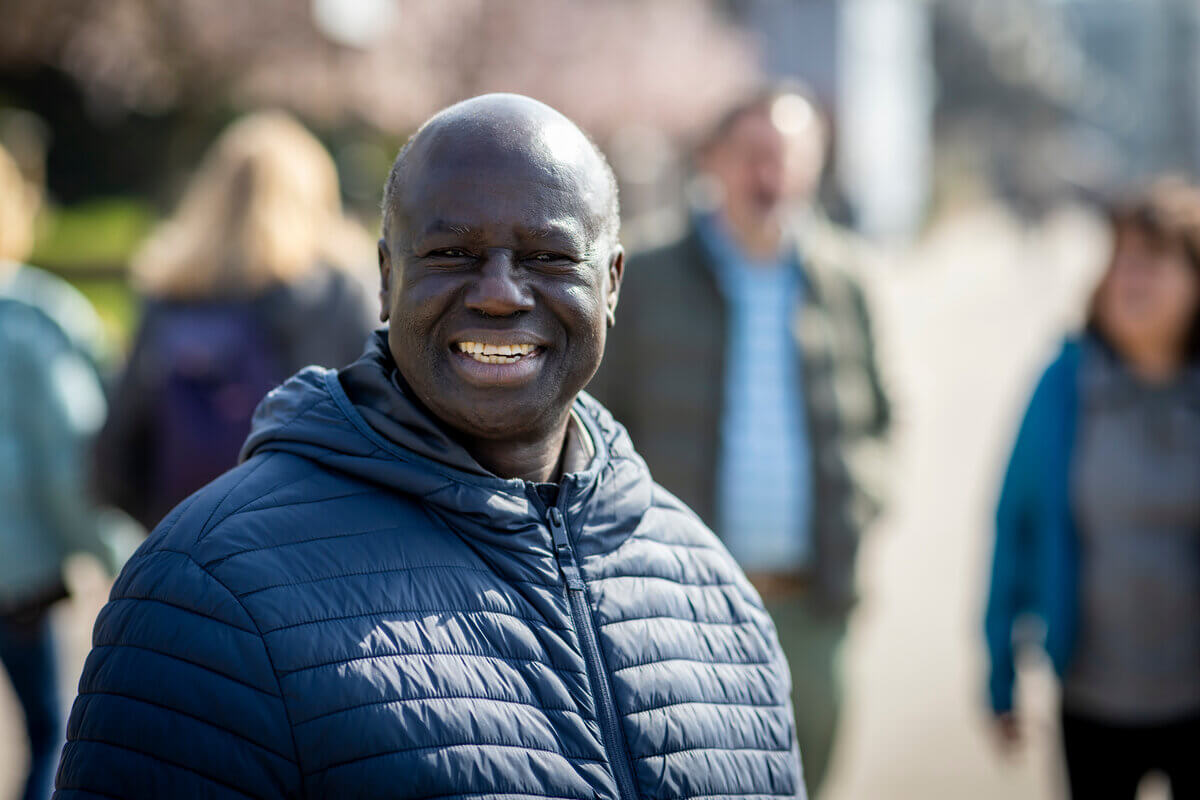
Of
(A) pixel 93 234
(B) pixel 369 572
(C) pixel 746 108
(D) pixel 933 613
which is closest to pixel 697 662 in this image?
(B) pixel 369 572

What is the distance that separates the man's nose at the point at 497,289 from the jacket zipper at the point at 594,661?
0.29 meters

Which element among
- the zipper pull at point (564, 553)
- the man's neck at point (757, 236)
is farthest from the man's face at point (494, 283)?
the man's neck at point (757, 236)

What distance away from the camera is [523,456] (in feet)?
6.15

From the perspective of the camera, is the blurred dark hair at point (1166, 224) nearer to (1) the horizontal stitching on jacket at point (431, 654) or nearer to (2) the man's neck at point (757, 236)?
(2) the man's neck at point (757, 236)

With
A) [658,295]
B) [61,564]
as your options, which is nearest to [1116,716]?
[658,295]

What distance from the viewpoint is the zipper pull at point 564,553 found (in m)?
1.79

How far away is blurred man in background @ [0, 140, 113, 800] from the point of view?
4.08 metres

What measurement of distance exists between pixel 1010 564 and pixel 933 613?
3786mm

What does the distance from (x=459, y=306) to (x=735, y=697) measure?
683mm

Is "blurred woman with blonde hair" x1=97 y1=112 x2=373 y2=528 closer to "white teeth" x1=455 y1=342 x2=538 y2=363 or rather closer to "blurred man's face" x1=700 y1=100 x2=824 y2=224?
"blurred man's face" x1=700 y1=100 x2=824 y2=224

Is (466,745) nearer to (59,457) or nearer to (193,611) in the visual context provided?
(193,611)

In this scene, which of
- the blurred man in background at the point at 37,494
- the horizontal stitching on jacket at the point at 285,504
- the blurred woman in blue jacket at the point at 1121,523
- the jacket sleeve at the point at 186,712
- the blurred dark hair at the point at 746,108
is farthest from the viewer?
the blurred dark hair at the point at 746,108

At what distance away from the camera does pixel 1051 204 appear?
61.6m

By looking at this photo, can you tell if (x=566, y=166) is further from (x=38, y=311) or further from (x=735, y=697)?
(x=38, y=311)
